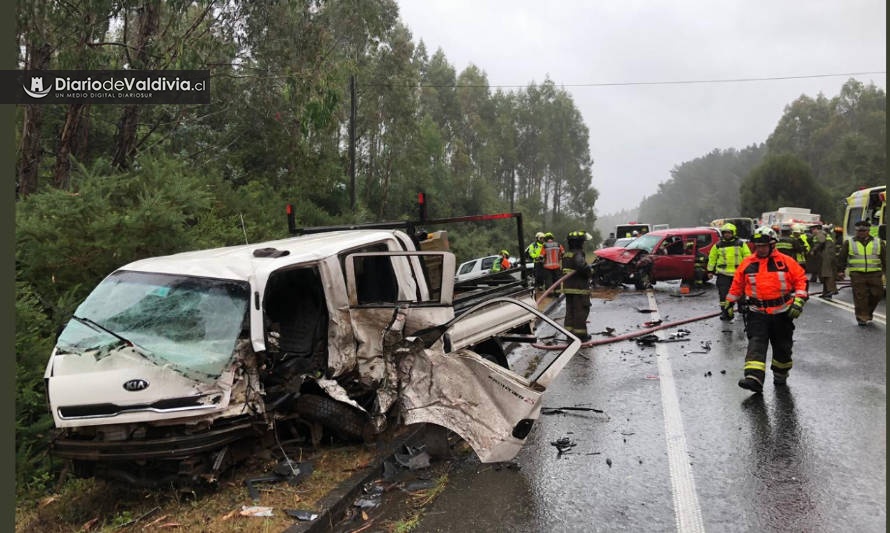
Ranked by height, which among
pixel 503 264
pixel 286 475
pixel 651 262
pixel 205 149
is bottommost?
pixel 286 475

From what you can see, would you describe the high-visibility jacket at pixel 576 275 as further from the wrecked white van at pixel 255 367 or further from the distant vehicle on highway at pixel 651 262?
the distant vehicle on highway at pixel 651 262

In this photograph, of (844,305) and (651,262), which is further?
(651,262)

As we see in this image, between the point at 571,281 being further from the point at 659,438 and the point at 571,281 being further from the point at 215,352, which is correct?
the point at 215,352

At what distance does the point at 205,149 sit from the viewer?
16.8 m

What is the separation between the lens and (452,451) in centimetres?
524

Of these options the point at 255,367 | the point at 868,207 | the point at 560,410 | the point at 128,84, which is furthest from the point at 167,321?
the point at 868,207

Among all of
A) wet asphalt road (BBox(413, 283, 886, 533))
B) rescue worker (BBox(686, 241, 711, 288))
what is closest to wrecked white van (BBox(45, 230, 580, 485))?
wet asphalt road (BBox(413, 283, 886, 533))

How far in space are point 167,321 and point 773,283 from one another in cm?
611

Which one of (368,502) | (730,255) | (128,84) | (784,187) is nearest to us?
(368,502)

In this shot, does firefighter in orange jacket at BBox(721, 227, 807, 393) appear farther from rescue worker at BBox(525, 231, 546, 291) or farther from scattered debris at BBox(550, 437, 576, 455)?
rescue worker at BBox(525, 231, 546, 291)

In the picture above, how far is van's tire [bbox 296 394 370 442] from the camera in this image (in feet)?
15.8

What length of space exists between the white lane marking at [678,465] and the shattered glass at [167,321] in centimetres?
321

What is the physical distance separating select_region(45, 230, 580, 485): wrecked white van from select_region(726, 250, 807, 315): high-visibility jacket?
120 inches

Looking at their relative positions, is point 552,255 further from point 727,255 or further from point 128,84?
point 128,84
